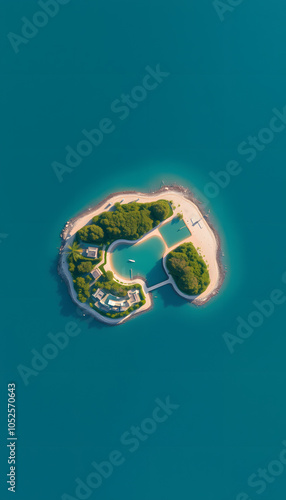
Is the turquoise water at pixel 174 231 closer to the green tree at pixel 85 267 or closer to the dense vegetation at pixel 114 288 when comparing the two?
the dense vegetation at pixel 114 288

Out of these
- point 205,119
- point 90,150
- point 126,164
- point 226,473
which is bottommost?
point 226,473

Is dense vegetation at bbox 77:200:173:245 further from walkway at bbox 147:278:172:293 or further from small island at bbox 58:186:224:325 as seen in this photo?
walkway at bbox 147:278:172:293

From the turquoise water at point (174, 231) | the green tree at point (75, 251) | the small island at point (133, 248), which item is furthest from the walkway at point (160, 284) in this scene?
the green tree at point (75, 251)

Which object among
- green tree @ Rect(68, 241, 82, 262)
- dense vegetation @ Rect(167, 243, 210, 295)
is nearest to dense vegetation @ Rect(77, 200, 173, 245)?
green tree @ Rect(68, 241, 82, 262)

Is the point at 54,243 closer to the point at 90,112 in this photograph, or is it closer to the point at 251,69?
the point at 90,112

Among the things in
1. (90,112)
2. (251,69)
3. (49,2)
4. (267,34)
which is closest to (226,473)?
(90,112)

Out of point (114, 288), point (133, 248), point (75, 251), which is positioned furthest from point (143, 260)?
point (75, 251)

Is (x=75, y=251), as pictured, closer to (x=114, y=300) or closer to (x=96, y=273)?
(x=96, y=273)
